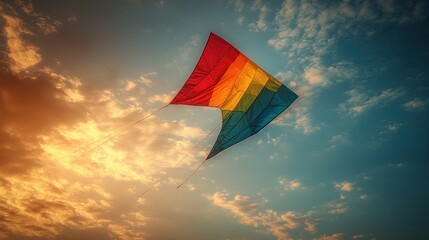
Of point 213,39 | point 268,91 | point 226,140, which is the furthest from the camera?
point 226,140

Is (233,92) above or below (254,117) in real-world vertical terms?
above

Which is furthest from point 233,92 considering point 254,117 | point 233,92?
point 254,117

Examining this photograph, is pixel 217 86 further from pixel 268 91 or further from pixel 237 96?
pixel 268 91

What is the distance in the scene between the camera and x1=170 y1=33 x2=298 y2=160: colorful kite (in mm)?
7125

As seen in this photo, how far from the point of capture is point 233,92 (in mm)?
7934

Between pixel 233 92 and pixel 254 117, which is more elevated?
pixel 233 92

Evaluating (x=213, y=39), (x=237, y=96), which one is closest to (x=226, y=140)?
(x=237, y=96)

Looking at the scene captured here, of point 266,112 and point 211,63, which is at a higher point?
point 211,63

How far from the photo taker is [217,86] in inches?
315

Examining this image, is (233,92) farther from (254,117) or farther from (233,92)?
(254,117)

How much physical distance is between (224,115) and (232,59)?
5.89 feet

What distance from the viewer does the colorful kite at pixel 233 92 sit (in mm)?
7125

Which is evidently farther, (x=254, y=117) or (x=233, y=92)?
(x=233, y=92)

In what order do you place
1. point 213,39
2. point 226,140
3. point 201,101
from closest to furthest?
point 213,39 < point 226,140 < point 201,101
